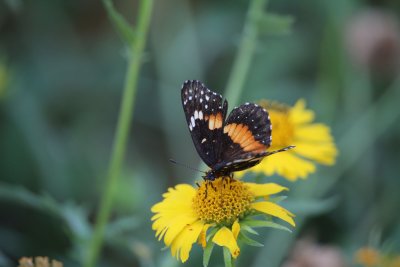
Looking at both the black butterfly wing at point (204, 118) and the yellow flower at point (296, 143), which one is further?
the yellow flower at point (296, 143)

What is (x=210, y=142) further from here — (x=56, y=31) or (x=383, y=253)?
→ (x=56, y=31)

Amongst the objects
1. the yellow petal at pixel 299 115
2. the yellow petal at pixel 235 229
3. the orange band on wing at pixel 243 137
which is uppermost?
the yellow petal at pixel 299 115

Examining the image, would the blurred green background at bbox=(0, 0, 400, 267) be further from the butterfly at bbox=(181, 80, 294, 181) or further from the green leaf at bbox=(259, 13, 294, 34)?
the butterfly at bbox=(181, 80, 294, 181)

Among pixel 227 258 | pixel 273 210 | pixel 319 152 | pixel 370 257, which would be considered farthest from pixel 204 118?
pixel 370 257

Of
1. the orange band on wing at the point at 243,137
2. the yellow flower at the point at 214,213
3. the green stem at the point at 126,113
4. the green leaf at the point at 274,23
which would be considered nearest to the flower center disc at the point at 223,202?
the yellow flower at the point at 214,213

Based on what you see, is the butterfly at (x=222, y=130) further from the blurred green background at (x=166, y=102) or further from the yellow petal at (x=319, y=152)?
the blurred green background at (x=166, y=102)

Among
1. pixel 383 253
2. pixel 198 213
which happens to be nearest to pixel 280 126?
pixel 383 253
